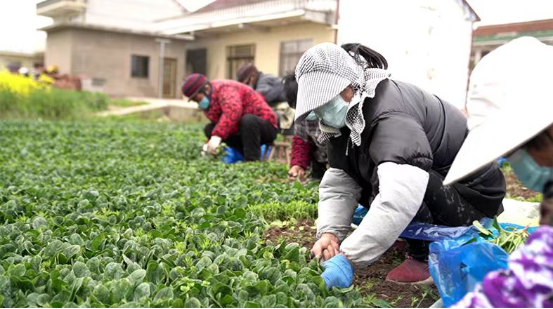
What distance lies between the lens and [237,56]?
1978cm

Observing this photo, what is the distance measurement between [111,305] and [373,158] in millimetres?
1026

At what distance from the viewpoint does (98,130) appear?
799 cm

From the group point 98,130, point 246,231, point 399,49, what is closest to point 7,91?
point 98,130

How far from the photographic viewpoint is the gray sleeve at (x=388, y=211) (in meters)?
1.72

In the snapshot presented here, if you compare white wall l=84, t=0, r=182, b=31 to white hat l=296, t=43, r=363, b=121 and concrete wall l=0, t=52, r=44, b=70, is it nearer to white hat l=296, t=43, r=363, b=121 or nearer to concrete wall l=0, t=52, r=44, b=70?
concrete wall l=0, t=52, r=44, b=70

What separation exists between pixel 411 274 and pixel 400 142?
→ 0.57 meters

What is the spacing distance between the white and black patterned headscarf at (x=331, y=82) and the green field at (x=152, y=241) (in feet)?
1.87

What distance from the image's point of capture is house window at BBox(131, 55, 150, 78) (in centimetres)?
2192

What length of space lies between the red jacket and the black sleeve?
10.5ft

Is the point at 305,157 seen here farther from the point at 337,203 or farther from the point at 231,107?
the point at 337,203

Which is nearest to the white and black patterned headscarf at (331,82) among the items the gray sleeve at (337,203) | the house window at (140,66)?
the gray sleeve at (337,203)

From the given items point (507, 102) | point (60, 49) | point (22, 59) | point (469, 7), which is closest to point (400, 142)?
point (507, 102)

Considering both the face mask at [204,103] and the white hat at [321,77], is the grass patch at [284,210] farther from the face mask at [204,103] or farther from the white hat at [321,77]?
the face mask at [204,103]

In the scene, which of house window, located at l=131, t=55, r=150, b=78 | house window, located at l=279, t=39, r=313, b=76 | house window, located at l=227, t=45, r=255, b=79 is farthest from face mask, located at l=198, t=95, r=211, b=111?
house window, located at l=131, t=55, r=150, b=78
